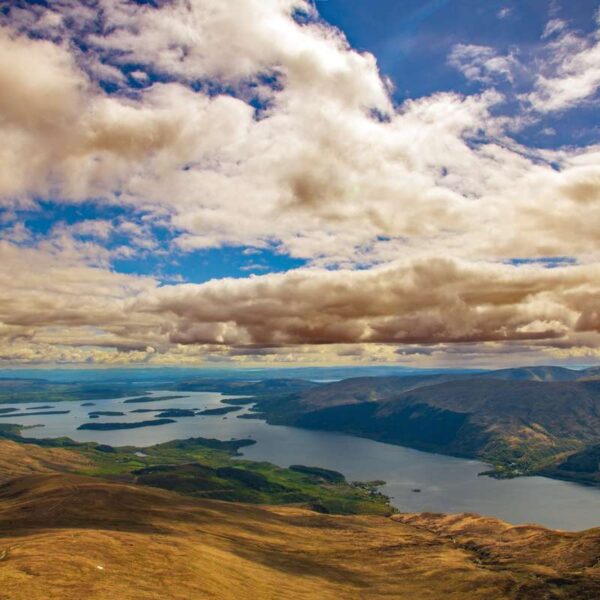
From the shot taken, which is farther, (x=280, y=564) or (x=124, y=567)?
(x=280, y=564)

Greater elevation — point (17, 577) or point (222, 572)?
point (17, 577)

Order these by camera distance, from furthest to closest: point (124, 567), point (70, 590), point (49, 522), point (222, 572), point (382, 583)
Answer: point (49, 522) → point (382, 583) → point (222, 572) → point (124, 567) → point (70, 590)

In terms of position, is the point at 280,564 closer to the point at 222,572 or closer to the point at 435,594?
the point at 222,572

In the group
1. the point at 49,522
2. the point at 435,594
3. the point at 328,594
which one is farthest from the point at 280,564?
the point at 49,522

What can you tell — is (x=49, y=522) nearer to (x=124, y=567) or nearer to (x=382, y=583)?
(x=124, y=567)

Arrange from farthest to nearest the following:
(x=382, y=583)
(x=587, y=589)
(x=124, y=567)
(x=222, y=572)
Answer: (x=382, y=583) < (x=587, y=589) < (x=222, y=572) < (x=124, y=567)

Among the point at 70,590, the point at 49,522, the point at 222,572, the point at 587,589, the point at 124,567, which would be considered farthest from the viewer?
the point at 49,522

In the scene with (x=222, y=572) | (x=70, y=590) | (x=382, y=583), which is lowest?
(x=382, y=583)

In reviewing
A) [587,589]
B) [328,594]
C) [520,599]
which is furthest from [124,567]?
[587,589]

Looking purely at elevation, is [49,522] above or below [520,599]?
above
